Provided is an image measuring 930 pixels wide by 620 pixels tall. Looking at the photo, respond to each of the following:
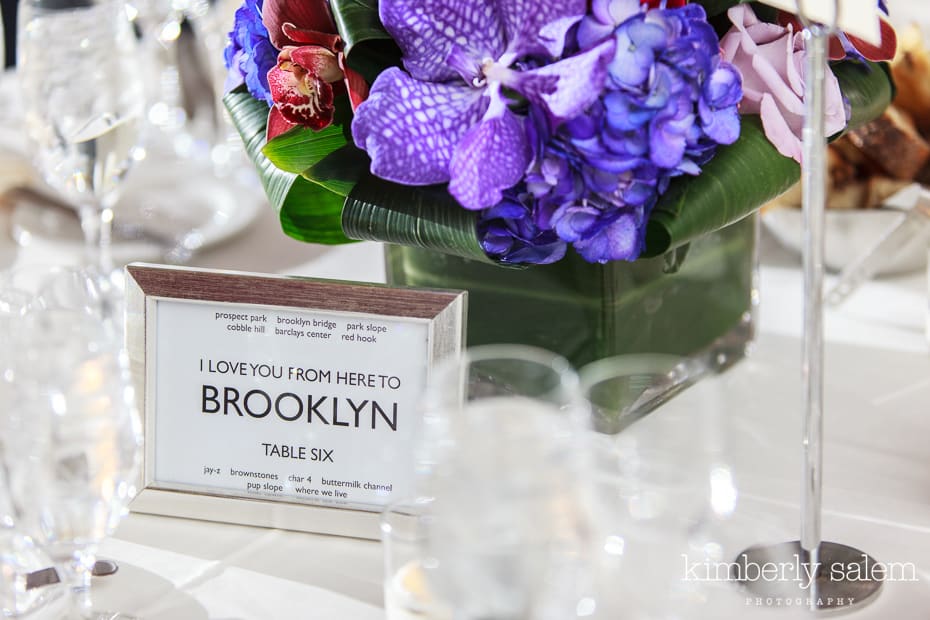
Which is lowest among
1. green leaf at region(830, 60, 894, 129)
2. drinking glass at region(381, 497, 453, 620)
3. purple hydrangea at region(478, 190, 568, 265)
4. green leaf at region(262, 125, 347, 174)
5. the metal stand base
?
the metal stand base

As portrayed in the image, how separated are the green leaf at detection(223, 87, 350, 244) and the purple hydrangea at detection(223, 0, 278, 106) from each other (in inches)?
1.3

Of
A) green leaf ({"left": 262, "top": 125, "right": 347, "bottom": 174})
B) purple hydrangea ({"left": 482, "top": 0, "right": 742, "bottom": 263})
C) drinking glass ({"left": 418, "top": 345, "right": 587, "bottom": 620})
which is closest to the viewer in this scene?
drinking glass ({"left": 418, "top": 345, "right": 587, "bottom": 620})

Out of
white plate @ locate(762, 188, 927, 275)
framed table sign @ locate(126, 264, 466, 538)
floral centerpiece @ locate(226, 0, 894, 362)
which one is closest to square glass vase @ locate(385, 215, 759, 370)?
floral centerpiece @ locate(226, 0, 894, 362)

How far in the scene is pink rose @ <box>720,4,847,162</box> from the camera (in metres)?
0.68

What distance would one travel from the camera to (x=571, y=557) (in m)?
0.47

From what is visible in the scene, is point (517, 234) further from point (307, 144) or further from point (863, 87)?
point (863, 87)

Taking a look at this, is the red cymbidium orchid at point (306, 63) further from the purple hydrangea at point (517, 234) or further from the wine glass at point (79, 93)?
the wine glass at point (79, 93)

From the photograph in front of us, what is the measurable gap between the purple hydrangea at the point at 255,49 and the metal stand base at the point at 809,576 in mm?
399

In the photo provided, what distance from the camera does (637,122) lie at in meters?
0.60

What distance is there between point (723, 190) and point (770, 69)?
7cm

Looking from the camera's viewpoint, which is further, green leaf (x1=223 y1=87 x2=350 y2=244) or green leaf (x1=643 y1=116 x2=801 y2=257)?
green leaf (x1=223 y1=87 x2=350 y2=244)

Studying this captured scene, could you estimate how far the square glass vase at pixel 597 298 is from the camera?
762mm

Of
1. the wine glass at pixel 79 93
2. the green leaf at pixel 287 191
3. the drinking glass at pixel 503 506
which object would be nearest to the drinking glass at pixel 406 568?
the drinking glass at pixel 503 506

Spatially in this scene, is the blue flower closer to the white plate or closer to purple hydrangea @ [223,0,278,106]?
purple hydrangea @ [223,0,278,106]
